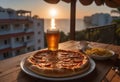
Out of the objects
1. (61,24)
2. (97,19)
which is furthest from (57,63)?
(97,19)

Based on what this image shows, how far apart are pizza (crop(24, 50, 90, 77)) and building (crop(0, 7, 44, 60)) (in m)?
12.4

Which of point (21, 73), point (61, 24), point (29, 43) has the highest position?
point (61, 24)

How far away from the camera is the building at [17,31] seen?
1437 cm

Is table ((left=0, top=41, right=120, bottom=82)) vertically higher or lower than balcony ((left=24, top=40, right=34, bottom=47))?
higher

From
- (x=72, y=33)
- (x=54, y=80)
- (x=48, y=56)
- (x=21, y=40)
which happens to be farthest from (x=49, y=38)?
(x=21, y=40)

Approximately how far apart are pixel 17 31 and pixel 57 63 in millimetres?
15070

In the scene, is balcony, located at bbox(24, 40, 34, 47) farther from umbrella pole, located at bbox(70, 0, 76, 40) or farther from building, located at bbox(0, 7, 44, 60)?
Result: umbrella pole, located at bbox(70, 0, 76, 40)

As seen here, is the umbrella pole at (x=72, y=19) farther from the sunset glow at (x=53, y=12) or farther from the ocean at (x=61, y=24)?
the sunset glow at (x=53, y=12)

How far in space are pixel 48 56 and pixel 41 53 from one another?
11cm

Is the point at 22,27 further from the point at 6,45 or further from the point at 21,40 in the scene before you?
the point at 6,45

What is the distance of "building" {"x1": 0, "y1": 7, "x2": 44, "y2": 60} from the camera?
14.4 meters

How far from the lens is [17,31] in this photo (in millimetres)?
15703

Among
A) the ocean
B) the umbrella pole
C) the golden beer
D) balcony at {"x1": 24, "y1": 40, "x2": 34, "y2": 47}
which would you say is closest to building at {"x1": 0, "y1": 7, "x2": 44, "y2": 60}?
balcony at {"x1": 24, "y1": 40, "x2": 34, "y2": 47}

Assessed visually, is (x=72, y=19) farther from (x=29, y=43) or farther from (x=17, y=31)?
(x=29, y=43)
